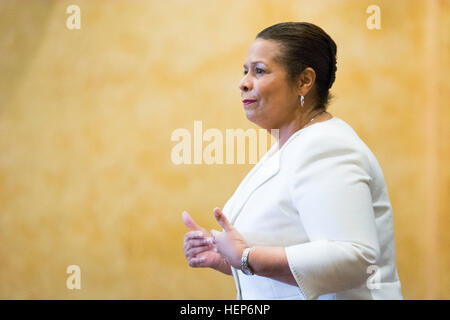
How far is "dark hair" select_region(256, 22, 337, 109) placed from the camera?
54.8 inches

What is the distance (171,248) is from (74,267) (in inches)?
23.9

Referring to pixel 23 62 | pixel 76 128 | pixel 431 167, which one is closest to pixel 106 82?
pixel 76 128

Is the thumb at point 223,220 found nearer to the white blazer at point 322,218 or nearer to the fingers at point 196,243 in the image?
the white blazer at point 322,218

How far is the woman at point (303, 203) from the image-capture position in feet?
3.70

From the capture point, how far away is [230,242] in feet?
4.09

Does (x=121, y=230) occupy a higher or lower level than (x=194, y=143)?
lower

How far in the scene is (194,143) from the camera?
3205 mm

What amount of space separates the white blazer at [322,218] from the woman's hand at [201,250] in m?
0.18

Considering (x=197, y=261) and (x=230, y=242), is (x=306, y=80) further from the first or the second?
(x=197, y=261)

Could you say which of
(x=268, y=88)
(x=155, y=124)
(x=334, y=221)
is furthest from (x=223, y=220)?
(x=155, y=124)

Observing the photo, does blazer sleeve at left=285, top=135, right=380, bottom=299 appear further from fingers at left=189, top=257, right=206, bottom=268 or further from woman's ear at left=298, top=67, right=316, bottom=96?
fingers at left=189, top=257, right=206, bottom=268

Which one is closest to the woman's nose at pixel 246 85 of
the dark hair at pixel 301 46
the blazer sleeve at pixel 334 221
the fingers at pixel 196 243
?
the dark hair at pixel 301 46

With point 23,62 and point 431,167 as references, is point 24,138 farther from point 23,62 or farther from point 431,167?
point 431,167
